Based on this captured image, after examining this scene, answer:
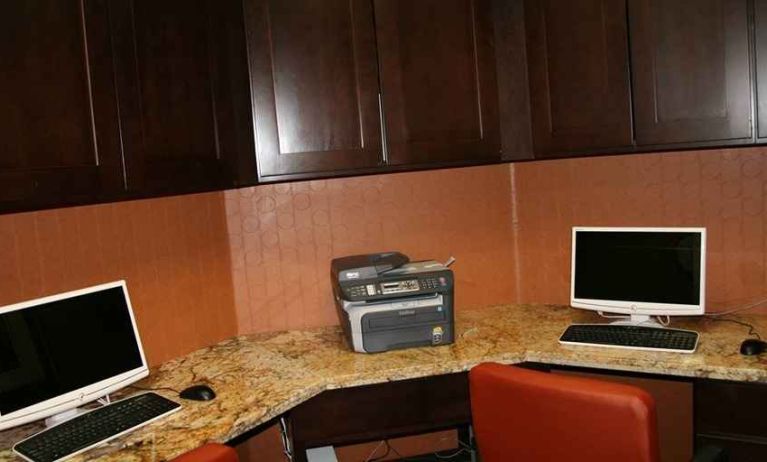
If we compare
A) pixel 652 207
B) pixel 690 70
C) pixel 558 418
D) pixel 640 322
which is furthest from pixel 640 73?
pixel 558 418

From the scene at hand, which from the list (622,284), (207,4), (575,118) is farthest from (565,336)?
(207,4)

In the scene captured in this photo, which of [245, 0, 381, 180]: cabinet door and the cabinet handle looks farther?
the cabinet handle

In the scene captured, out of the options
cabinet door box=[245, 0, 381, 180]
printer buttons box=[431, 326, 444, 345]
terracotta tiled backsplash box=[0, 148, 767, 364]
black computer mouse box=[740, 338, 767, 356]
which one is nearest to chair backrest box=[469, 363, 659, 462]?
printer buttons box=[431, 326, 444, 345]

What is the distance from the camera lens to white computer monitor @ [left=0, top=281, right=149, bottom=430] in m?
1.75

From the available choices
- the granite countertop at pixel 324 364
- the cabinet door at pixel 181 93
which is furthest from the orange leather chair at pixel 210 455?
the cabinet door at pixel 181 93

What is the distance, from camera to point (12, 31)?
5.16 feet

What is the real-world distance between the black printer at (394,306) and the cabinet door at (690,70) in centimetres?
91

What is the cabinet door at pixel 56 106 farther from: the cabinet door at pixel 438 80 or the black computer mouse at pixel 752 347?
the black computer mouse at pixel 752 347

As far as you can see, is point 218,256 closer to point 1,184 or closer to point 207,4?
point 207,4

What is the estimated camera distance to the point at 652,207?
106 inches

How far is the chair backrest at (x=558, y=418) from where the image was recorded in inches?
60.4

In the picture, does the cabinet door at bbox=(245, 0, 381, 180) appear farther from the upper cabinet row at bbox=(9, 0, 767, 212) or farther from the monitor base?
the monitor base

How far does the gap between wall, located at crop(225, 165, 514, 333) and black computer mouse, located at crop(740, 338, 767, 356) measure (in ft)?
3.66

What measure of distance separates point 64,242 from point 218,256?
69 centimetres
